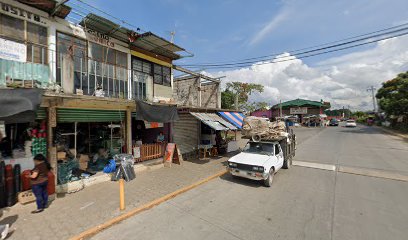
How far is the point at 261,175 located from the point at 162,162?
5.32 m

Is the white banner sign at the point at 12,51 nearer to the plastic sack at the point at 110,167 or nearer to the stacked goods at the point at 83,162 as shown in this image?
the stacked goods at the point at 83,162

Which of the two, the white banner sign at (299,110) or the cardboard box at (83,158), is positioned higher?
the white banner sign at (299,110)

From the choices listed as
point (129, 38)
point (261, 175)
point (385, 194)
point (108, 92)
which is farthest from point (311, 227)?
point (129, 38)

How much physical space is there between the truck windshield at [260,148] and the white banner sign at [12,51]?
359 inches

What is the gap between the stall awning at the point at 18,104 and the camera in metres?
4.71

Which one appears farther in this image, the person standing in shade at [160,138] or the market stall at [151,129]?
the person standing in shade at [160,138]

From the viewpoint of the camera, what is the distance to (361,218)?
5.12m

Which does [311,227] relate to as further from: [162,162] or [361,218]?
[162,162]

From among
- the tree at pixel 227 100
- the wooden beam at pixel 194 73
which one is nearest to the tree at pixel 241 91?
the tree at pixel 227 100

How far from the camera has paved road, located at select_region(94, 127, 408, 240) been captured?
4.48m

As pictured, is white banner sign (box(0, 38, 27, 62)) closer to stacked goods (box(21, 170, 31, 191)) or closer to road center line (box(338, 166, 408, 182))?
stacked goods (box(21, 170, 31, 191))

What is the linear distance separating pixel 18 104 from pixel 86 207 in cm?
324

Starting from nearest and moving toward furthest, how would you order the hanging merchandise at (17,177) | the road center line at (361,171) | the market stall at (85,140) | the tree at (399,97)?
1. the hanging merchandise at (17,177)
2. the market stall at (85,140)
3. the road center line at (361,171)
4. the tree at (399,97)

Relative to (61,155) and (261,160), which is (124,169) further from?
(261,160)
